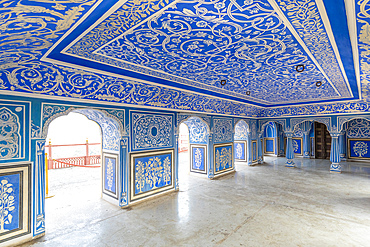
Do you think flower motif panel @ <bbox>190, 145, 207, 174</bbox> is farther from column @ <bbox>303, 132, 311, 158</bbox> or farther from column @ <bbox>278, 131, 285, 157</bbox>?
column @ <bbox>303, 132, 311, 158</bbox>

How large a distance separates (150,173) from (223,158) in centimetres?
301

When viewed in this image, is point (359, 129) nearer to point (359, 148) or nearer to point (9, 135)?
point (359, 148)

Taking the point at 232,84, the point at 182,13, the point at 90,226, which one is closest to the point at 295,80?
the point at 232,84

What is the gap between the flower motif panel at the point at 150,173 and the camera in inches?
165

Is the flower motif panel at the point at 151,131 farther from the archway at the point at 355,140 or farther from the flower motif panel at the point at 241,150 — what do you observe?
the archway at the point at 355,140

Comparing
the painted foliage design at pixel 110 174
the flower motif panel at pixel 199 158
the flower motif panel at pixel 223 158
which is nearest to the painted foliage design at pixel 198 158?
the flower motif panel at pixel 199 158

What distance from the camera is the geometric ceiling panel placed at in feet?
5.23

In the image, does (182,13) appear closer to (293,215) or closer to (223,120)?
(293,215)

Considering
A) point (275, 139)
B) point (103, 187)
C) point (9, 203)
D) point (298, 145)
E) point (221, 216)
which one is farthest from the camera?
point (275, 139)

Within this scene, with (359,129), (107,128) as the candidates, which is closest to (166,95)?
(107,128)

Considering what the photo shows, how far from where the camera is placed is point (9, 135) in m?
2.70

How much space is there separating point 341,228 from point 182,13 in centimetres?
378

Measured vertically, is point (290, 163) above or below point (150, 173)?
below

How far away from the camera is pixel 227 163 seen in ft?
22.6
